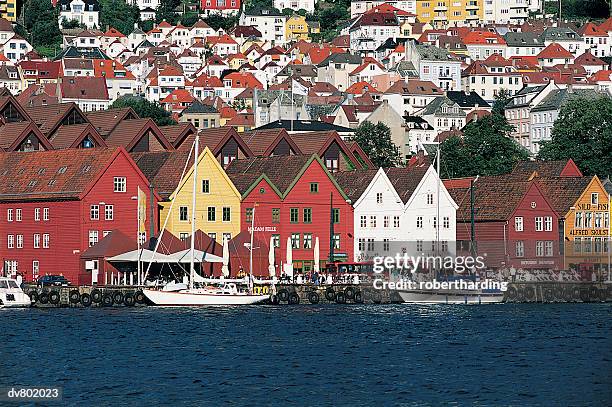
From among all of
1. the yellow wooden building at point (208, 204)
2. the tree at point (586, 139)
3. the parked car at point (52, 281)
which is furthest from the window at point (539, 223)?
the parked car at point (52, 281)

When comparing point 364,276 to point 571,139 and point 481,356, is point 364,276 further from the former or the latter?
point 571,139

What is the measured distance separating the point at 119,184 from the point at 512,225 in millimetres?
29645

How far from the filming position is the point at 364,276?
100188 millimetres

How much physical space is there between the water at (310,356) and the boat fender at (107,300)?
1159mm

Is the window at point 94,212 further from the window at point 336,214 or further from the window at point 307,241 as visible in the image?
the window at point 336,214

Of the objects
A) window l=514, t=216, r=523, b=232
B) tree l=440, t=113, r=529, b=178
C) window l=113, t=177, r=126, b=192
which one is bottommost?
window l=514, t=216, r=523, b=232

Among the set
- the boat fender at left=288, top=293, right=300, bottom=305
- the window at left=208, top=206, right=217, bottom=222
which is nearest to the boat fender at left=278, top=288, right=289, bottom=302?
the boat fender at left=288, top=293, right=300, bottom=305

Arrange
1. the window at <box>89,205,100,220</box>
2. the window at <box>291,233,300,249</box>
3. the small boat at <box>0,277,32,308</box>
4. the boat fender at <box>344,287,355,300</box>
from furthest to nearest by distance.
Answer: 1. the window at <box>291,233,300,249</box>
2. the window at <box>89,205,100,220</box>
3. the boat fender at <box>344,287,355,300</box>
4. the small boat at <box>0,277,32,308</box>

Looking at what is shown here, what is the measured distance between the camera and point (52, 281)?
94.1 metres

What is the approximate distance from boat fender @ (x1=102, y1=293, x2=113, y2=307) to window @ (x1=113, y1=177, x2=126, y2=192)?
13174 millimetres

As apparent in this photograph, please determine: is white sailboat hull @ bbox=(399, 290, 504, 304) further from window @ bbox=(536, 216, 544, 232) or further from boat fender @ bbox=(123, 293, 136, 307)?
window @ bbox=(536, 216, 544, 232)

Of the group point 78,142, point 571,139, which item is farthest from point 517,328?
point 571,139

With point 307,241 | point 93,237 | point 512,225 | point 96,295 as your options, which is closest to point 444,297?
point 307,241

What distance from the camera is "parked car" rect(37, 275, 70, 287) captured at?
92725 millimetres
